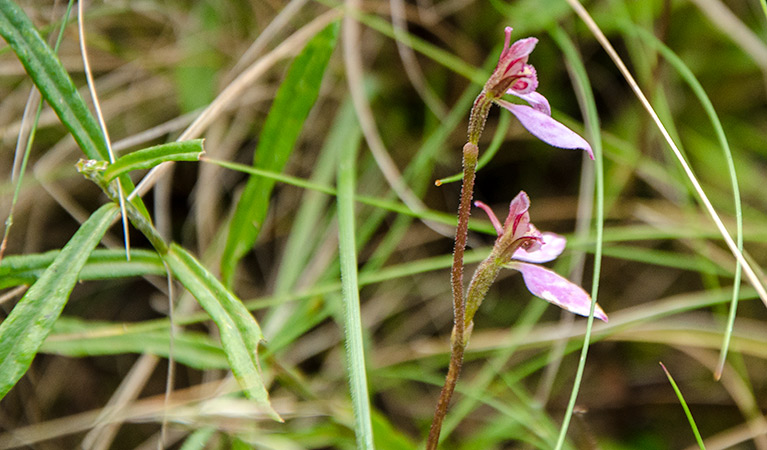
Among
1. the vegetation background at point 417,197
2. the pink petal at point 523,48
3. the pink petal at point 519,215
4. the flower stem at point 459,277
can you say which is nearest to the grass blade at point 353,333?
the flower stem at point 459,277

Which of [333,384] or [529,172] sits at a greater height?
[529,172]

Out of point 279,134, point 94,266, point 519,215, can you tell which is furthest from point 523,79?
point 94,266

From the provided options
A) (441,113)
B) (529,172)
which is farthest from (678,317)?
(441,113)

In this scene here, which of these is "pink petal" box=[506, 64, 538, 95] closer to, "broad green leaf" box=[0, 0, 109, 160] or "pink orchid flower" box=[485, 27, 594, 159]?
"pink orchid flower" box=[485, 27, 594, 159]

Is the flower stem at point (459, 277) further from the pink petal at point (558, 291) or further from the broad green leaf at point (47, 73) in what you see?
the broad green leaf at point (47, 73)

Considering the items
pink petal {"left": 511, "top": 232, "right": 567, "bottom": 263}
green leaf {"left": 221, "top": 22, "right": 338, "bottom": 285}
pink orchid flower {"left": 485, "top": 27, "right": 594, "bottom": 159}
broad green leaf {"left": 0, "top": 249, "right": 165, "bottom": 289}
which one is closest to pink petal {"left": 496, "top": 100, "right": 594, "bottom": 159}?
pink orchid flower {"left": 485, "top": 27, "right": 594, "bottom": 159}

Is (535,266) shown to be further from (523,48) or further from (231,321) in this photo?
(231,321)

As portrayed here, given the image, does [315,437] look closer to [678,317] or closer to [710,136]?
[678,317]

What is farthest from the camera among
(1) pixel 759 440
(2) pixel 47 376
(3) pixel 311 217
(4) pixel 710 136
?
(4) pixel 710 136
